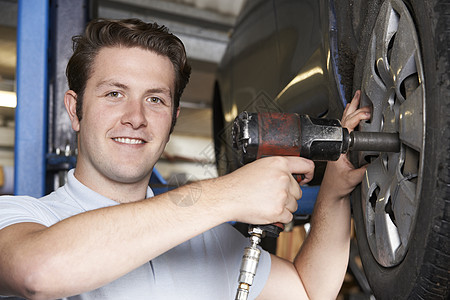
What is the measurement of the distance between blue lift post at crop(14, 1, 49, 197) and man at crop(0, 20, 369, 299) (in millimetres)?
173

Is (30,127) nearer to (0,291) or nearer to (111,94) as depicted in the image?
(111,94)

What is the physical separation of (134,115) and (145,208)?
373 mm

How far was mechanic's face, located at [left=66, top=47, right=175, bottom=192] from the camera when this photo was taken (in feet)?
3.27

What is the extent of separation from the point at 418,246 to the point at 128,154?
24.4 inches

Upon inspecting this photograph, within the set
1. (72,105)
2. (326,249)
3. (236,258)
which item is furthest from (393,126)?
(72,105)

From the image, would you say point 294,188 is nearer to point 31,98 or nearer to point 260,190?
point 260,190

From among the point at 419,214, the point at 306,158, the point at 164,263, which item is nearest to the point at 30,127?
the point at 164,263

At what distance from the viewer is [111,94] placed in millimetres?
1018

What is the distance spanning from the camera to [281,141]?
687 mm

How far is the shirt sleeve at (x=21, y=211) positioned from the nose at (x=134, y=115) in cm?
25

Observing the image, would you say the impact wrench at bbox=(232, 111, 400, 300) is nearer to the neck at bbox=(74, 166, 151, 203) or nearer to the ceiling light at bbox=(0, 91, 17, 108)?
the neck at bbox=(74, 166, 151, 203)

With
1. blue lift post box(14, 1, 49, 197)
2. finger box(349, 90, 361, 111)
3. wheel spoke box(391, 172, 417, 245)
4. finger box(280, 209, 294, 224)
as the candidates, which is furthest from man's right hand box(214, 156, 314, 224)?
blue lift post box(14, 1, 49, 197)

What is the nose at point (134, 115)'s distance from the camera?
3.23 feet

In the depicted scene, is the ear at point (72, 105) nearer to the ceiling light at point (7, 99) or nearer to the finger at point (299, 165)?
the finger at point (299, 165)
